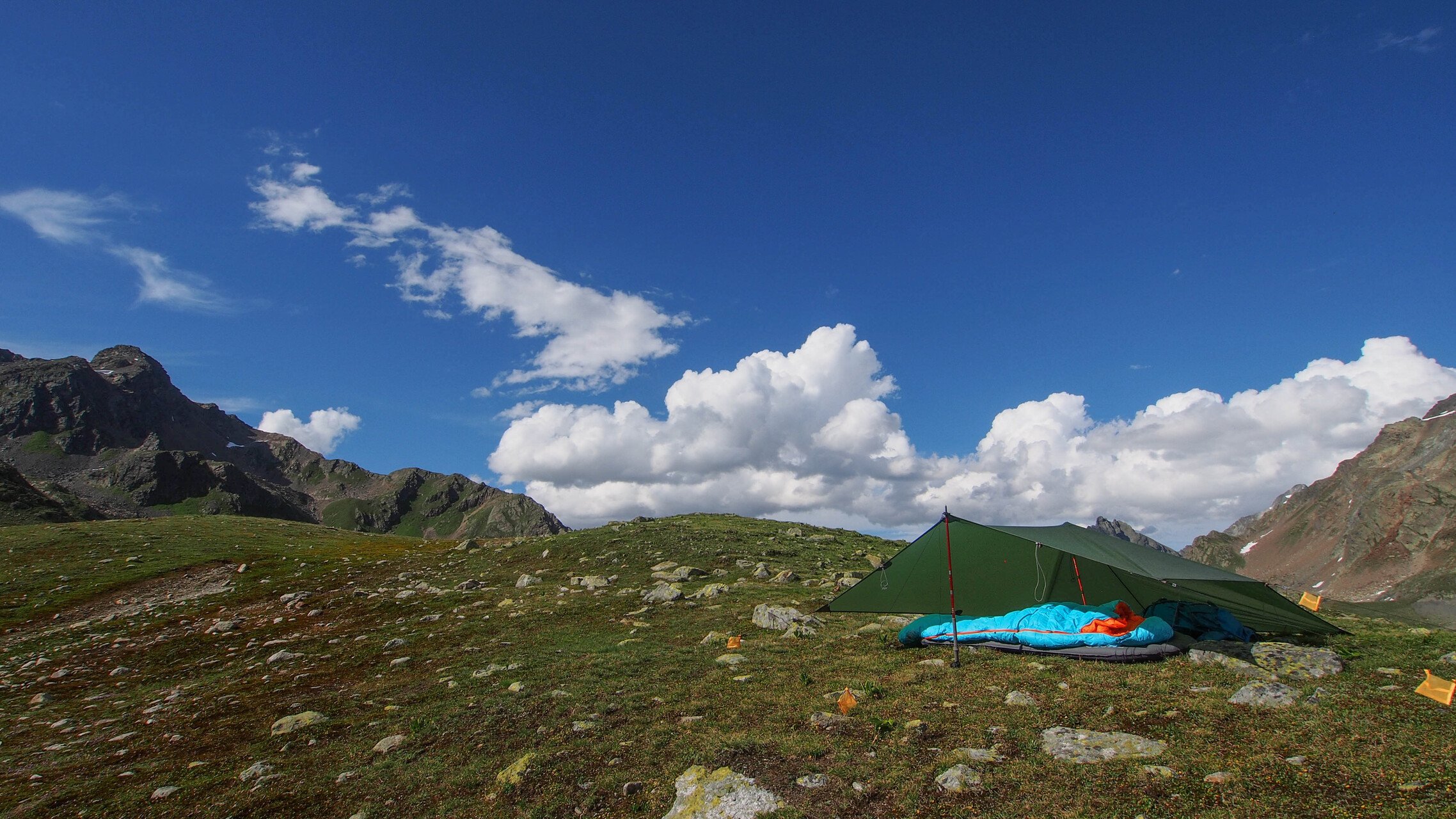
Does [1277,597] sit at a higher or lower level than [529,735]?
higher

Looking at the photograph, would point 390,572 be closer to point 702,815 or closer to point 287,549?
point 287,549

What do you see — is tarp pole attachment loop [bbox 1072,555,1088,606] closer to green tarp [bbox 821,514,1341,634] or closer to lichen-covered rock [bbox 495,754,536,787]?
green tarp [bbox 821,514,1341,634]

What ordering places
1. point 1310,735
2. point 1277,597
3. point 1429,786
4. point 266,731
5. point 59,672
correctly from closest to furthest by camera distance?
point 1429,786
point 1310,735
point 266,731
point 1277,597
point 59,672

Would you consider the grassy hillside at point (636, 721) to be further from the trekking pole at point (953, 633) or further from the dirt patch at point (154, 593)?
the dirt patch at point (154, 593)

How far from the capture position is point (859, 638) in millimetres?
18047

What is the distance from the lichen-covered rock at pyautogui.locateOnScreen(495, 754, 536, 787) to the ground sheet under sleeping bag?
9.70 m

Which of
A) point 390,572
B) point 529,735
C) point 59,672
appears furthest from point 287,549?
point 529,735

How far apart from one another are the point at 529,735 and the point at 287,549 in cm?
6128

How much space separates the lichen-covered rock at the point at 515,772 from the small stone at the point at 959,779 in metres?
6.30

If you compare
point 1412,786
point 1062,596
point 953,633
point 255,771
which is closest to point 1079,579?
point 1062,596

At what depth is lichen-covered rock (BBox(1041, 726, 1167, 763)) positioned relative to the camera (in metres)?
8.81

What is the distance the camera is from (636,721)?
1188cm

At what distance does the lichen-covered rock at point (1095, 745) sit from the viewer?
8812 millimetres

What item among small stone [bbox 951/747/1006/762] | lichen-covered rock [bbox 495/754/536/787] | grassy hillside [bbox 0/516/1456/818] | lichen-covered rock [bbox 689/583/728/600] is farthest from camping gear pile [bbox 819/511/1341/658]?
lichen-covered rock [bbox 495/754/536/787]
